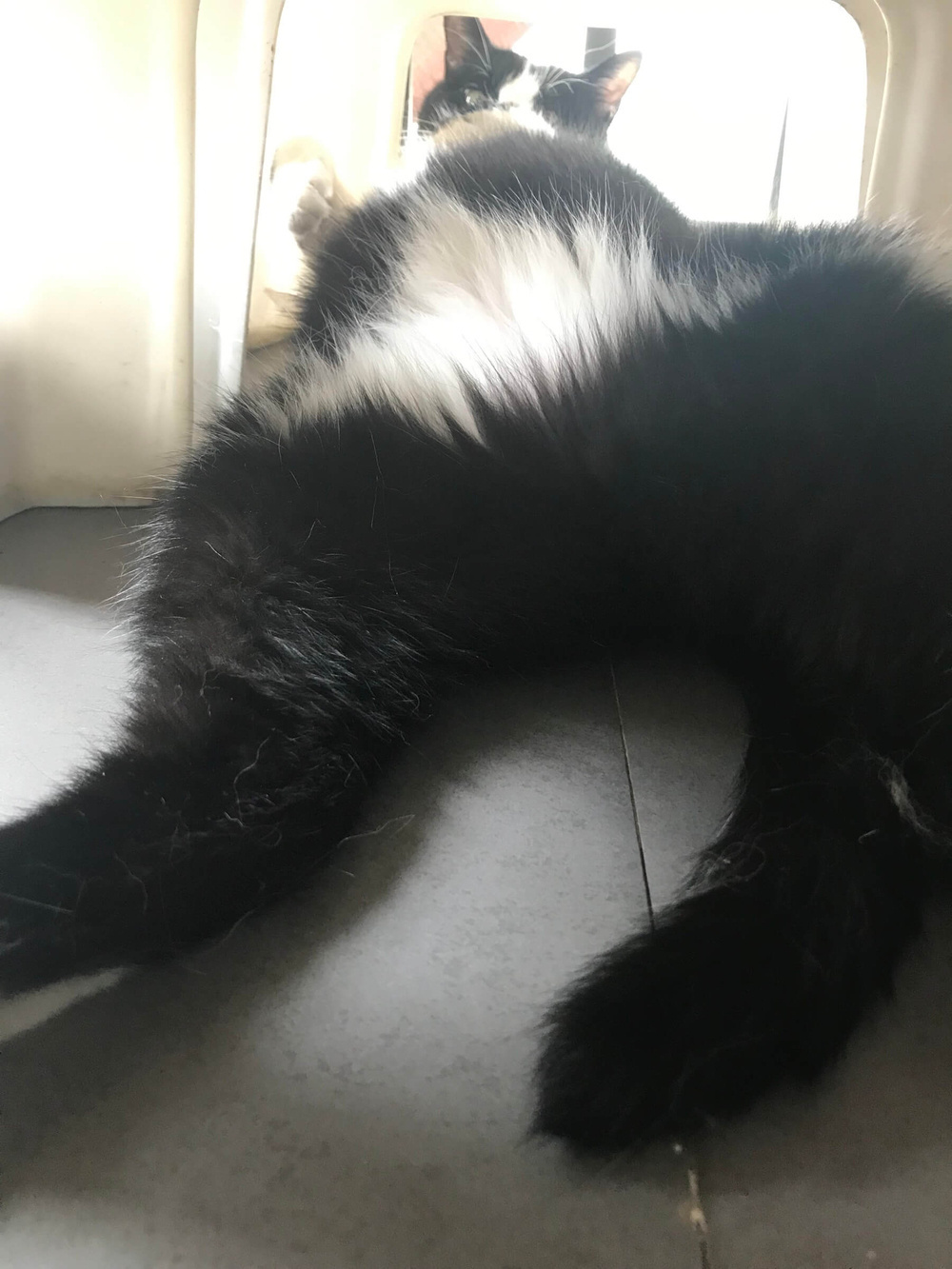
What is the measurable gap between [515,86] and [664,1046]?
2.31m

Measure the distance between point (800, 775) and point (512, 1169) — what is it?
0.28 m

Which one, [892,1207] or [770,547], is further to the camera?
[770,547]

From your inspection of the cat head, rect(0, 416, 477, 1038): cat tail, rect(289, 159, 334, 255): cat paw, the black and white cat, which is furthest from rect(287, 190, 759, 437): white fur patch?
the cat head

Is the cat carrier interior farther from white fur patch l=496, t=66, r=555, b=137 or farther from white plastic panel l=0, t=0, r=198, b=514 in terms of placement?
white fur patch l=496, t=66, r=555, b=137

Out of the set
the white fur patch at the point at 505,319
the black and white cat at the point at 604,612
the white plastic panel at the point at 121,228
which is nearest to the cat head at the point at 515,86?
the white plastic panel at the point at 121,228

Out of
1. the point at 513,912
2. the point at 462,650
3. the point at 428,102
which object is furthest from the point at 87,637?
the point at 428,102

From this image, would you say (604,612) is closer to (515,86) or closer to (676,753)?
(676,753)

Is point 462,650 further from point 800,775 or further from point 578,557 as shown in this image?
point 800,775

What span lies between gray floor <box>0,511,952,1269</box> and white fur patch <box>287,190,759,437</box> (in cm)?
32

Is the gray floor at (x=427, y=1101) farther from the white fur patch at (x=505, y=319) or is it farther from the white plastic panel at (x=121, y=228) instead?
the white plastic panel at (x=121, y=228)

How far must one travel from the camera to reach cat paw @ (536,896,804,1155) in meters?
0.43

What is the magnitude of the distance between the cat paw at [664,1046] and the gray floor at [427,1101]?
0.02 meters

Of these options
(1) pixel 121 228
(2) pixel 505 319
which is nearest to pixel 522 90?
(1) pixel 121 228

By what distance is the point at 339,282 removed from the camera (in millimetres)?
1156
